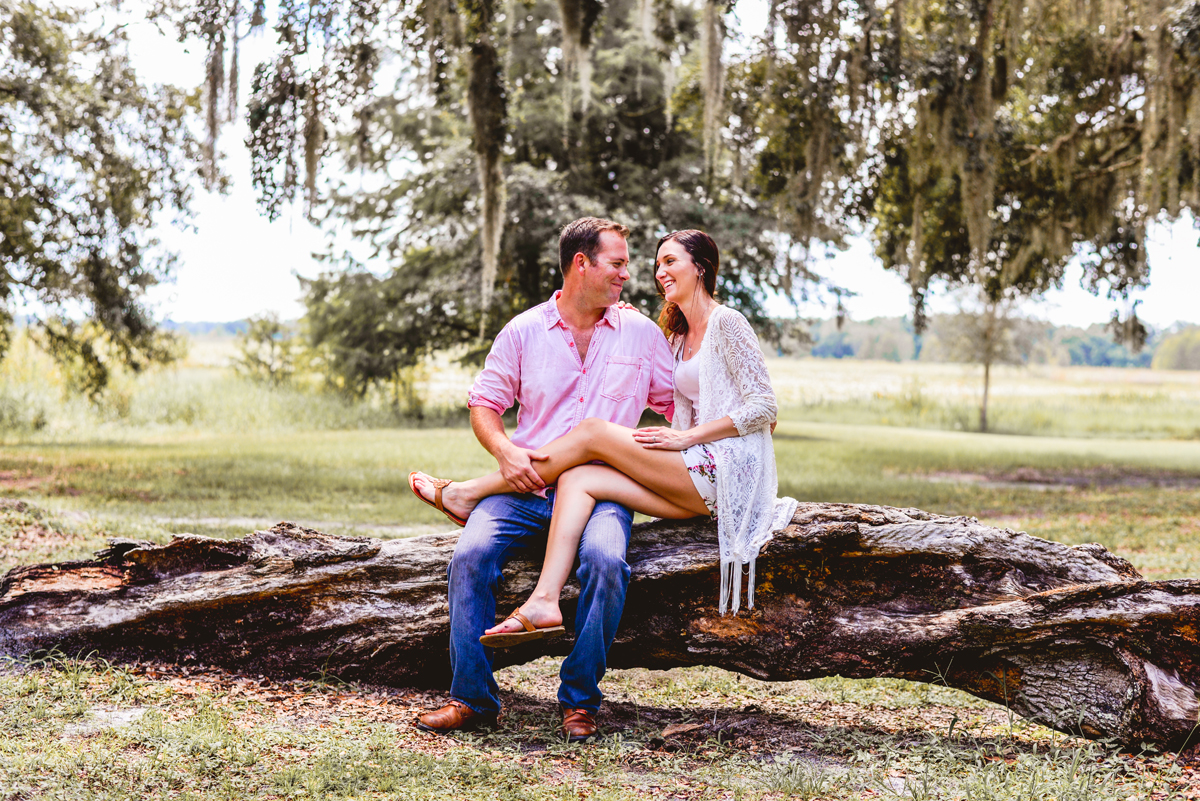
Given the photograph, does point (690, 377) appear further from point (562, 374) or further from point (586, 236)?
point (586, 236)

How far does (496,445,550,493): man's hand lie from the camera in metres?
3.88

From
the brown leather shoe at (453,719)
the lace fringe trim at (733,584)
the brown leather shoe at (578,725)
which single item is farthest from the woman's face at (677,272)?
the brown leather shoe at (453,719)

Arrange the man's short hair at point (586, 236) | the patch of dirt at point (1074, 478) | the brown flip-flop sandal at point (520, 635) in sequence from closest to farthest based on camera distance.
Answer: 1. the brown flip-flop sandal at point (520, 635)
2. the man's short hair at point (586, 236)
3. the patch of dirt at point (1074, 478)

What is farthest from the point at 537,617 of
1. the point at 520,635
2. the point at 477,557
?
the point at 477,557

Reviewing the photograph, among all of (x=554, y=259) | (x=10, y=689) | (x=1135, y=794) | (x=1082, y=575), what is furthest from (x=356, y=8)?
(x=554, y=259)

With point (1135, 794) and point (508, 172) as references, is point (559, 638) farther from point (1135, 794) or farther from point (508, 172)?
point (508, 172)

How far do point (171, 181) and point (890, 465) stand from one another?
11856 millimetres

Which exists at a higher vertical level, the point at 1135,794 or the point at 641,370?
the point at 641,370

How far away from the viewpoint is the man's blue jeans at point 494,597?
12.2 feet

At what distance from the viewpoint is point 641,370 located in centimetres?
420

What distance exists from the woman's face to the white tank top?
27 cm

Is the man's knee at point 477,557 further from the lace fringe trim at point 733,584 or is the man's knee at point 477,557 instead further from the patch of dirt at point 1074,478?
the patch of dirt at point 1074,478

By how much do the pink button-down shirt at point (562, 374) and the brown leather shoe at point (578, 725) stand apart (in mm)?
1100

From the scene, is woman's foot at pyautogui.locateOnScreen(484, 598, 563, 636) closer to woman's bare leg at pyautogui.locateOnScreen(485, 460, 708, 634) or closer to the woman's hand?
woman's bare leg at pyautogui.locateOnScreen(485, 460, 708, 634)
